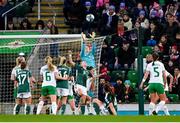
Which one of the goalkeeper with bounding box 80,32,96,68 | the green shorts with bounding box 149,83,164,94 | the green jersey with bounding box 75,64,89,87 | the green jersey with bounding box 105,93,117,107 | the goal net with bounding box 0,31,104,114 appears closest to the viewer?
the green shorts with bounding box 149,83,164,94

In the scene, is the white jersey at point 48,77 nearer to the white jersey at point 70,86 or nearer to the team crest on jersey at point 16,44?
the white jersey at point 70,86

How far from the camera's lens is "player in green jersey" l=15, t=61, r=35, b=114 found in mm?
20641

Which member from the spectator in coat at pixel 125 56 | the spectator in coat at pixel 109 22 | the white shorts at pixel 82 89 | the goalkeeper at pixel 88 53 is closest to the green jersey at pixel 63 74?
the white shorts at pixel 82 89

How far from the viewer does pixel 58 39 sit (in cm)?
2205

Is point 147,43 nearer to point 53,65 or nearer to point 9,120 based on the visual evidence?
point 53,65

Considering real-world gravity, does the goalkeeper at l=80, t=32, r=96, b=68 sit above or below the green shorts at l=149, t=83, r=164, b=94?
above

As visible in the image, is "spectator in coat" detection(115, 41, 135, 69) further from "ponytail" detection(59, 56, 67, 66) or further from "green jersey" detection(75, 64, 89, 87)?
"ponytail" detection(59, 56, 67, 66)

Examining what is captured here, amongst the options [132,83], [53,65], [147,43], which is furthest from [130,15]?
[53,65]

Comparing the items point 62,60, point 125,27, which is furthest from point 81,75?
point 125,27

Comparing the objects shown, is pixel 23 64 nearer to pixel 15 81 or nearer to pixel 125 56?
pixel 15 81

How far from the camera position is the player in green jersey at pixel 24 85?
67.7ft

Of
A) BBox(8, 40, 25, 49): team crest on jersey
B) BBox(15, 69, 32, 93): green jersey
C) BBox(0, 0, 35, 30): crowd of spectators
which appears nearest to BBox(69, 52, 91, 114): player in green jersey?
BBox(15, 69, 32, 93): green jersey

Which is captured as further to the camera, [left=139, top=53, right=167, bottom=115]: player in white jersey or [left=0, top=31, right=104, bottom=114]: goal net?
[left=0, top=31, right=104, bottom=114]: goal net

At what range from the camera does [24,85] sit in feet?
67.8
